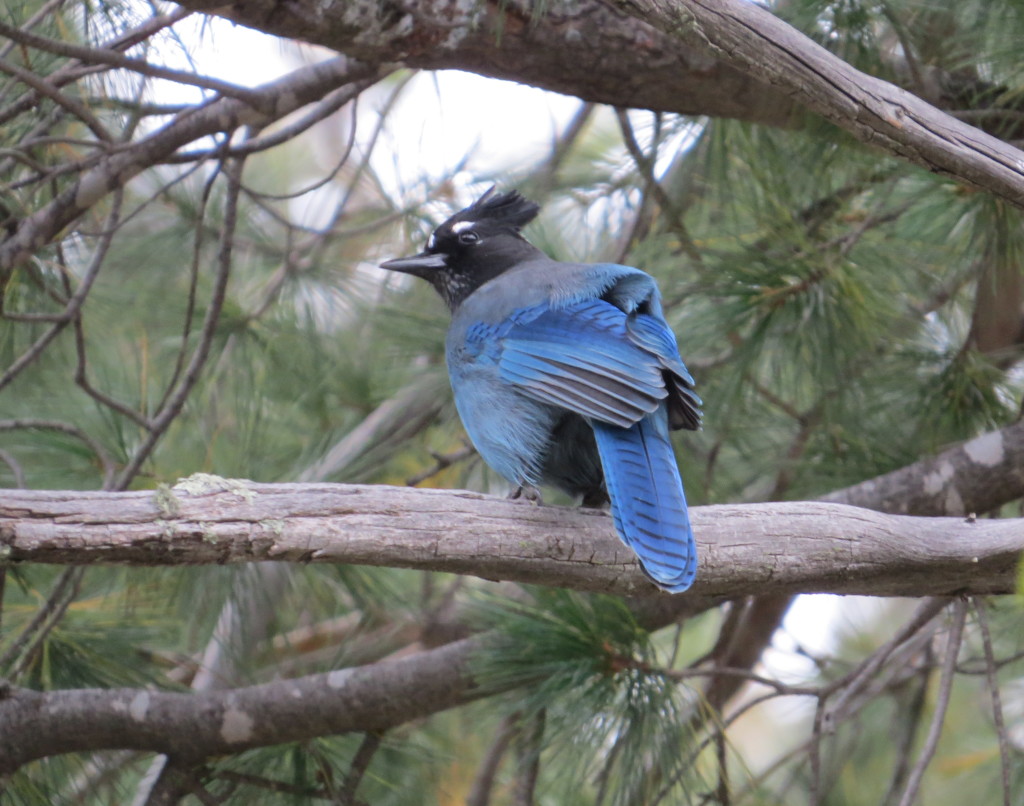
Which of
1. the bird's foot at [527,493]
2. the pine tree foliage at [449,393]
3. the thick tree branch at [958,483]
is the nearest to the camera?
the bird's foot at [527,493]

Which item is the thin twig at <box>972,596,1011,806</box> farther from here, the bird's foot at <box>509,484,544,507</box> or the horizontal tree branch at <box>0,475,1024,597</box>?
the bird's foot at <box>509,484,544,507</box>

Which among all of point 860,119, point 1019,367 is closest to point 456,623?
point 1019,367

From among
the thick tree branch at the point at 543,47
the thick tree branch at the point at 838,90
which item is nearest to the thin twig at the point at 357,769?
the thick tree branch at the point at 543,47

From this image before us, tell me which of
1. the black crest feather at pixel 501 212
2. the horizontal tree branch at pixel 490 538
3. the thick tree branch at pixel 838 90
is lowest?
the horizontal tree branch at pixel 490 538

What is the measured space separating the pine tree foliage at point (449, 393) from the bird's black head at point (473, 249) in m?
0.25

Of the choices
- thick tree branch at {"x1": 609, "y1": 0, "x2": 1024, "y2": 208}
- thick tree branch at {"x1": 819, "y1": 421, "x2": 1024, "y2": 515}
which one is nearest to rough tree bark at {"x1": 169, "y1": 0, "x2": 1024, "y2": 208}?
thick tree branch at {"x1": 609, "y1": 0, "x2": 1024, "y2": 208}

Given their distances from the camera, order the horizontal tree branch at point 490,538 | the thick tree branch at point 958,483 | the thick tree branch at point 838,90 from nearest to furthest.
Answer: the horizontal tree branch at point 490,538 → the thick tree branch at point 838,90 → the thick tree branch at point 958,483

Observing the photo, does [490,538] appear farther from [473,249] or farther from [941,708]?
[473,249]

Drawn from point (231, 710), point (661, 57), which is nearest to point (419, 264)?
point (661, 57)

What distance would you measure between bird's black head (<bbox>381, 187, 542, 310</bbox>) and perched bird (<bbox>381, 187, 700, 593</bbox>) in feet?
0.37

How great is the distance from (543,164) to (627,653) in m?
1.96

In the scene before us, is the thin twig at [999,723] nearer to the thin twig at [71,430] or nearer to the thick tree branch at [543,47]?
the thick tree branch at [543,47]

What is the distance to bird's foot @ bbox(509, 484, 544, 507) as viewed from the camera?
6.98 ft

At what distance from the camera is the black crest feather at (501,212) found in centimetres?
277
